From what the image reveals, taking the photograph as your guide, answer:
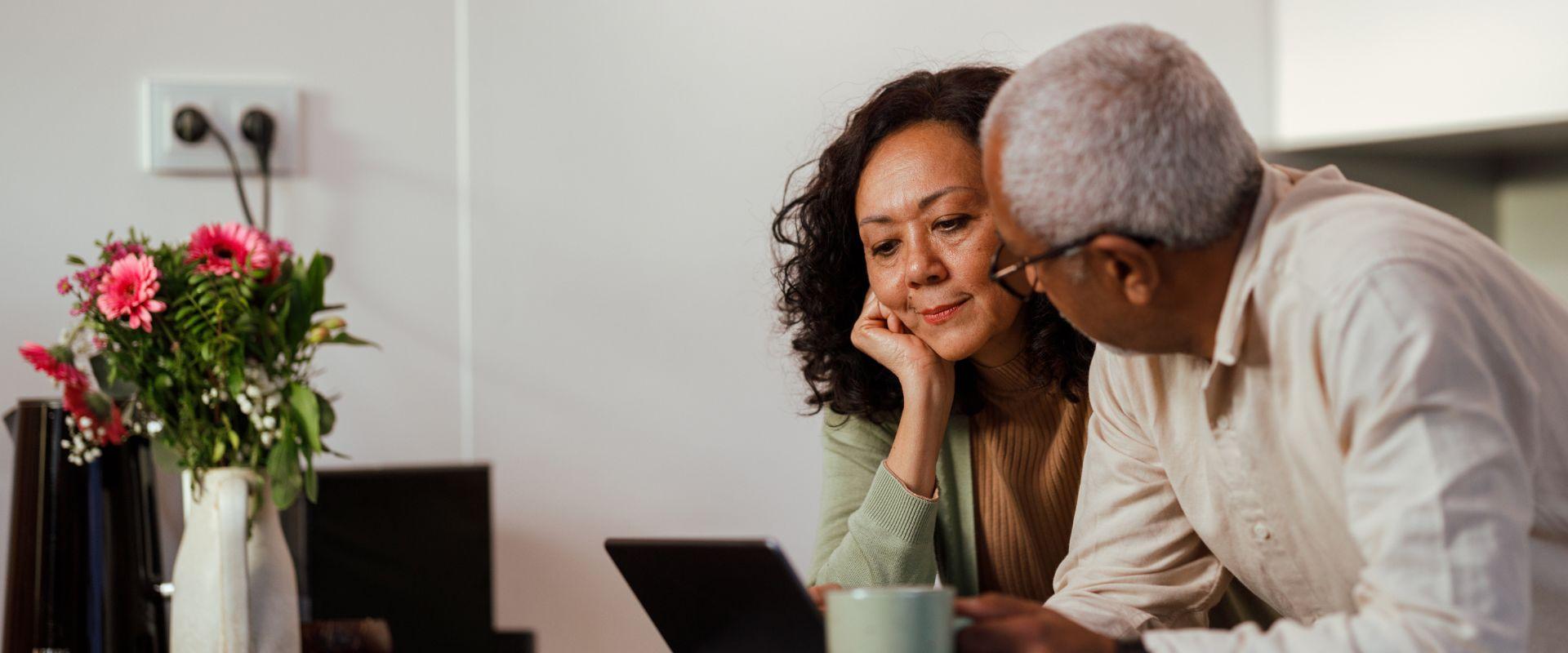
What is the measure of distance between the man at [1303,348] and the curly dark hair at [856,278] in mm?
417

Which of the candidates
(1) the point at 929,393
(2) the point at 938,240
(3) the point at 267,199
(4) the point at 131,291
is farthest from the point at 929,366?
(3) the point at 267,199

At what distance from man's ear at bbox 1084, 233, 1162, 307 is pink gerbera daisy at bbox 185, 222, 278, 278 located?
830mm

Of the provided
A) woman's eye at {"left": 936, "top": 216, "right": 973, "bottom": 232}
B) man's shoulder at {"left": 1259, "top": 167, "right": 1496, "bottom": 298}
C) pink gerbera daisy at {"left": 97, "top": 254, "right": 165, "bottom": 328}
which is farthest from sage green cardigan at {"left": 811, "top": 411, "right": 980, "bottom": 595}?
pink gerbera daisy at {"left": 97, "top": 254, "right": 165, "bottom": 328}

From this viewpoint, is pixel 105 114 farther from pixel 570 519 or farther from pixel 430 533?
pixel 570 519

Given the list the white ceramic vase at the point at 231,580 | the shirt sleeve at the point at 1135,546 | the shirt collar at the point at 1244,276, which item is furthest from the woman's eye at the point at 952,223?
the white ceramic vase at the point at 231,580

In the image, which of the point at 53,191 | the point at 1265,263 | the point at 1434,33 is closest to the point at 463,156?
the point at 53,191

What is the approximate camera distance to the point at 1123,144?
0.85 meters

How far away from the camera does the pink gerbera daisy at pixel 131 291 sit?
1286 millimetres

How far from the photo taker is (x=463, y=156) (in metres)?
1.95

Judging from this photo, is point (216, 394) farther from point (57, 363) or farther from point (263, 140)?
point (263, 140)

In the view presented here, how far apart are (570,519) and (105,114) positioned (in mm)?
829

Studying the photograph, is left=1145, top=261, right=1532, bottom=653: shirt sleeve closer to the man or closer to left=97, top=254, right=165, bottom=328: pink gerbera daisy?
the man

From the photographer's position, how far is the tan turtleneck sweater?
1.51m

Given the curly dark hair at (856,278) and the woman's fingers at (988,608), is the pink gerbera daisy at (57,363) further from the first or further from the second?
the woman's fingers at (988,608)
